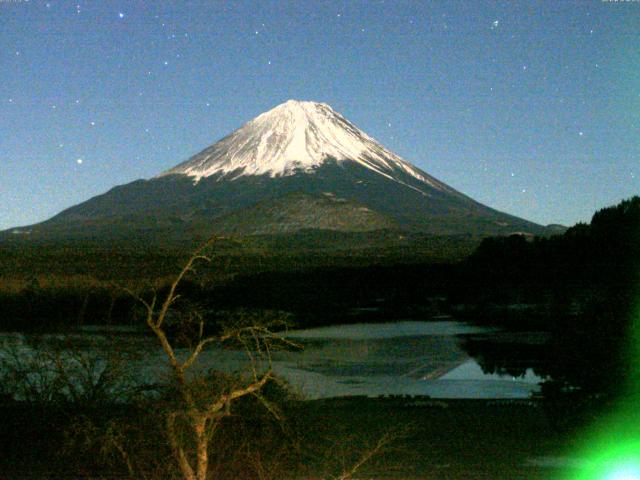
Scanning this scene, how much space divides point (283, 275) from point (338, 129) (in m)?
129

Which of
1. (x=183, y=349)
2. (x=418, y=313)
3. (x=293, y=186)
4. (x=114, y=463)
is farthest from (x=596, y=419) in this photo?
(x=293, y=186)

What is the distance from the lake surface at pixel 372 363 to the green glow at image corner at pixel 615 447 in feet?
10.7

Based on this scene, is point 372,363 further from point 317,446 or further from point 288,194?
point 288,194

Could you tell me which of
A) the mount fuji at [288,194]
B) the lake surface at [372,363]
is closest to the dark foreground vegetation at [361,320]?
the lake surface at [372,363]

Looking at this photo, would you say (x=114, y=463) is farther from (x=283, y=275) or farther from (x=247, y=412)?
(x=283, y=275)

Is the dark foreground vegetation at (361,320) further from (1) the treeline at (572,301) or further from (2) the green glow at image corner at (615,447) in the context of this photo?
(2) the green glow at image corner at (615,447)

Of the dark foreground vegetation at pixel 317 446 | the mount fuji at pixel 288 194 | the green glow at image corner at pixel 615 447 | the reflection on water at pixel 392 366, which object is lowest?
the reflection on water at pixel 392 366

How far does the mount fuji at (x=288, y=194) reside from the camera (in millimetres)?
121562

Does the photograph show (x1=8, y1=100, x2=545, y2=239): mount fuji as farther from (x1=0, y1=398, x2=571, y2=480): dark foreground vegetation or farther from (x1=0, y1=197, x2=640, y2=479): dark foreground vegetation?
(x1=0, y1=398, x2=571, y2=480): dark foreground vegetation

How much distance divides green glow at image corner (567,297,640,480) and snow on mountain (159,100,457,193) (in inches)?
5724

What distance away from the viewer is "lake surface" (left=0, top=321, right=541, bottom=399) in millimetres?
15453

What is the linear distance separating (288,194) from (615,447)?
129m

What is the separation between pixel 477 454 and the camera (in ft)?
32.2

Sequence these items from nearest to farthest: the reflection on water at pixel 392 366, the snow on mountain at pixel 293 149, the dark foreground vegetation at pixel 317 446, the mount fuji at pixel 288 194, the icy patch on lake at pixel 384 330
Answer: the dark foreground vegetation at pixel 317 446, the reflection on water at pixel 392 366, the icy patch on lake at pixel 384 330, the mount fuji at pixel 288 194, the snow on mountain at pixel 293 149
